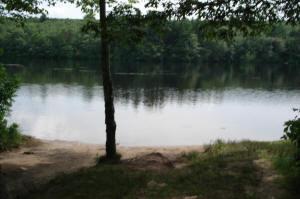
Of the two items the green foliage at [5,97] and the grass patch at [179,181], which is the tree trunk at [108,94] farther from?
the green foliage at [5,97]

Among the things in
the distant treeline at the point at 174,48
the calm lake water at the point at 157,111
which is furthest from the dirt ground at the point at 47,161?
the distant treeline at the point at 174,48

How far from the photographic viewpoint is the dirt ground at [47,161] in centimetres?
1445

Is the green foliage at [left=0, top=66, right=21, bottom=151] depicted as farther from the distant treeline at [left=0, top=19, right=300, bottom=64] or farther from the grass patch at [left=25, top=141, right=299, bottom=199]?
the distant treeline at [left=0, top=19, right=300, bottom=64]

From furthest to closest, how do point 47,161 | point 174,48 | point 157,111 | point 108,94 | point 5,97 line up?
point 174,48 < point 157,111 < point 5,97 < point 47,161 < point 108,94

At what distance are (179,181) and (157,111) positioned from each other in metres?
28.9

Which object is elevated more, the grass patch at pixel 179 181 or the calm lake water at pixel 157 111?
the grass patch at pixel 179 181

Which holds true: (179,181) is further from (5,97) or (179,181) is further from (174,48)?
(174,48)

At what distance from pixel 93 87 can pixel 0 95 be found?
137 feet

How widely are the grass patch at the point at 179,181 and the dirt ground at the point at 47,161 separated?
76cm

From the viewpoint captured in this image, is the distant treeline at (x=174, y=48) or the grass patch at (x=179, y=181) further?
the distant treeline at (x=174, y=48)

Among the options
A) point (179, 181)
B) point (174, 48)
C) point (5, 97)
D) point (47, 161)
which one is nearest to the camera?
point (179, 181)

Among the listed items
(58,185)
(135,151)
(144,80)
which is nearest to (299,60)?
(144,80)

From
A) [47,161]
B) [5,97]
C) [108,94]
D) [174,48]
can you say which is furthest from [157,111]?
[174,48]

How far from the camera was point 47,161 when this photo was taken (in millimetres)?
17812
